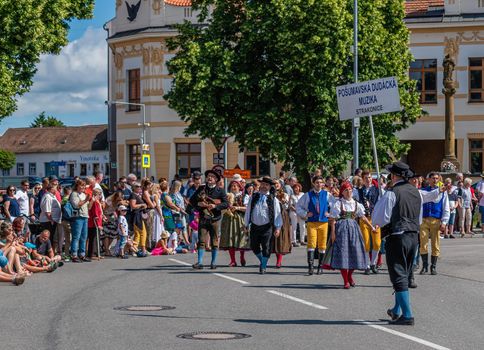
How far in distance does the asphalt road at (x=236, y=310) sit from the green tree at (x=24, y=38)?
482 inches

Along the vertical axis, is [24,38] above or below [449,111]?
above

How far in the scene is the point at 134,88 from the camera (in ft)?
194

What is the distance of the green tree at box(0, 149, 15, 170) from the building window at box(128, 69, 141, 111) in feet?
157

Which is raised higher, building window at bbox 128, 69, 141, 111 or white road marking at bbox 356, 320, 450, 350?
building window at bbox 128, 69, 141, 111

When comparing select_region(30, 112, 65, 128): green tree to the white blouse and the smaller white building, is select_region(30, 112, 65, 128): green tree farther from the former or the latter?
the white blouse

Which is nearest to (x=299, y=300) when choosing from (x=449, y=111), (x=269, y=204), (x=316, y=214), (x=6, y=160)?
(x=316, y=214)

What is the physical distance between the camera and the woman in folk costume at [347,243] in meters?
16.9

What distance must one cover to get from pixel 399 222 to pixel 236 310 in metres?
2.54

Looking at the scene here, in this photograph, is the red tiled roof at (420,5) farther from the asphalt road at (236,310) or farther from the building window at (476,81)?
the asphalt road at (236,310)

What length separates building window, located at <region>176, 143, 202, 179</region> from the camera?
2264 inches

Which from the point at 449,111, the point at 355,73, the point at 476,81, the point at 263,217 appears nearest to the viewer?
the point at 263,217

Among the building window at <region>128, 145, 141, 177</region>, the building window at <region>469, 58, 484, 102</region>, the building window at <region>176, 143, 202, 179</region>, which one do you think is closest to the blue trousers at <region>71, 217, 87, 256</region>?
the building window at <region>469, 58, 484, 102</region>

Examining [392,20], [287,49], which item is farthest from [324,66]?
[392,20]

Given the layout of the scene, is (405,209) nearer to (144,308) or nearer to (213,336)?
(213,336)
